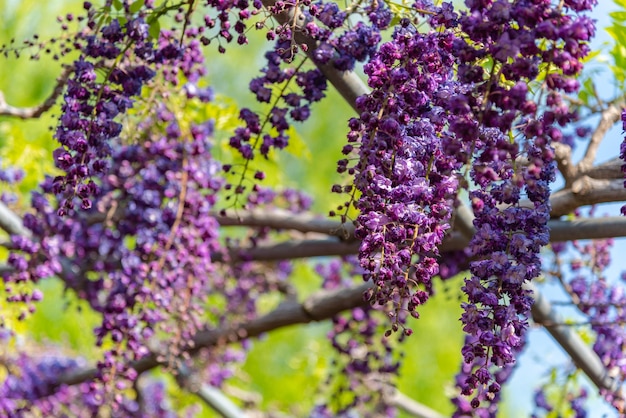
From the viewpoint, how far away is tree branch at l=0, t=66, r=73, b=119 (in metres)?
2.16

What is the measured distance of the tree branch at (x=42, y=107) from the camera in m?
2.16

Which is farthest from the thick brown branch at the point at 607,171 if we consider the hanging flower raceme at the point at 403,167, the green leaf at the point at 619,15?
the hanging flower raceme at the point at 403,167

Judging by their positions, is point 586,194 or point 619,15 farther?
point 586,194

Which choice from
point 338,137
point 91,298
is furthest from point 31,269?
point 338,137

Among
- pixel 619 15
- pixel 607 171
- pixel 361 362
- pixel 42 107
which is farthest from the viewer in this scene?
pixel 361 362

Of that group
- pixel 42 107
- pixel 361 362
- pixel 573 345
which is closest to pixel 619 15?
pixel 573 345

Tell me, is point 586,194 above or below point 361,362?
above

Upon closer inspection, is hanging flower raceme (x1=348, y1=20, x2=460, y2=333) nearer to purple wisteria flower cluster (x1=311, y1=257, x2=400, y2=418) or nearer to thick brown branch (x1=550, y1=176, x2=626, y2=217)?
thick brown branch (x1=550, y1=176, x2=626, y2=217)

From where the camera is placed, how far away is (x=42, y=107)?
7.91 ft

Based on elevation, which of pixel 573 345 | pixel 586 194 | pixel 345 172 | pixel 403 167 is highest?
pixel 586 194

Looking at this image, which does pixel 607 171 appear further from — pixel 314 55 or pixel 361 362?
A: pixel 361 362

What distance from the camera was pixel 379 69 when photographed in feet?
4.83

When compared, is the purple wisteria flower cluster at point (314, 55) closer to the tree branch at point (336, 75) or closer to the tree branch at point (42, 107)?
the tree branch at point (336, 75)

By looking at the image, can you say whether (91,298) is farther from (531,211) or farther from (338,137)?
(338,137)
